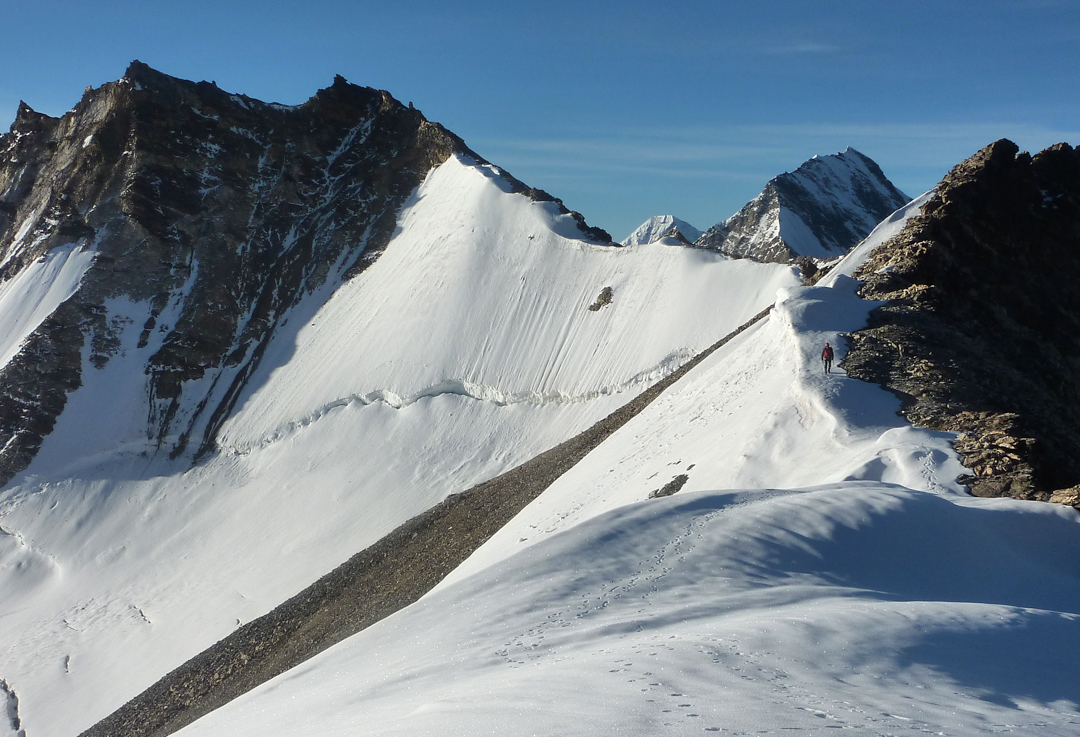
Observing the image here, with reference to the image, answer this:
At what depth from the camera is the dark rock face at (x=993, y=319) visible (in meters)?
13.8

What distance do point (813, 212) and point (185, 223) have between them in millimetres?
53007

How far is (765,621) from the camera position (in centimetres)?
817

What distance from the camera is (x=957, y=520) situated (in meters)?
10.9

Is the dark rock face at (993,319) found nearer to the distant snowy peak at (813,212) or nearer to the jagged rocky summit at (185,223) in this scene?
the jagged rocky summit at (185,223)

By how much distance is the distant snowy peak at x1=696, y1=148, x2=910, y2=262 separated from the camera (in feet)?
210

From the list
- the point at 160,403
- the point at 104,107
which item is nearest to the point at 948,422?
the point at 160,403

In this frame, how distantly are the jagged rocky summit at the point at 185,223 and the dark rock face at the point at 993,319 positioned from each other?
21.7 metres

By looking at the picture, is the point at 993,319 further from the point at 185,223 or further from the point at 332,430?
the point at 185,223

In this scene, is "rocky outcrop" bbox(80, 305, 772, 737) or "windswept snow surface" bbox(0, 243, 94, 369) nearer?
"rocky outcrop" bbox(80, 305, 772, 737)

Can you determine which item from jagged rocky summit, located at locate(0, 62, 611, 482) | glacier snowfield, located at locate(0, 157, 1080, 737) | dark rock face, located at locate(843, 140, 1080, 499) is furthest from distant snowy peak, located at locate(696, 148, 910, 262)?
dark rock face, located at locate(843, 140, 1080, 499)

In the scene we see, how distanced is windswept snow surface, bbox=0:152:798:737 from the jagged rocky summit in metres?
1.59

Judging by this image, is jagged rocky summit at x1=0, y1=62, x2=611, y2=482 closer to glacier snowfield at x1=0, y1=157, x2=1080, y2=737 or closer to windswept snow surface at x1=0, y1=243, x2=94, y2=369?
windswept snow surface at x1=0, y1=243, x2=94, y2=369

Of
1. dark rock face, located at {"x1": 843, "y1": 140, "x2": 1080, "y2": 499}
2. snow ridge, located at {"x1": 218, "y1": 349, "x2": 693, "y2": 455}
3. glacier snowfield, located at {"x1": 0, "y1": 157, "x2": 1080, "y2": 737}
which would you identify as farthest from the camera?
snow ridge, located at {"x1": 218, "y1": 349, "x2": 693, "y2": 455}

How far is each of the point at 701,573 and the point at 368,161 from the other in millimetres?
52963
